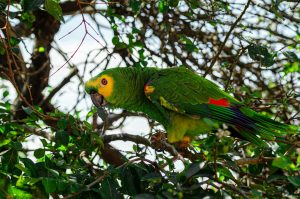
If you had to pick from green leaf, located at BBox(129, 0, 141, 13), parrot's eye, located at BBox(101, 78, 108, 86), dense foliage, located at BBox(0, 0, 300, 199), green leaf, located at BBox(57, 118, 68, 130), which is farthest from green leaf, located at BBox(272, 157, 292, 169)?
green leaf, located at BBox(129, 0, 141, 13)

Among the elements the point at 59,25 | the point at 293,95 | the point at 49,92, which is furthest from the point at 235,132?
the point at 59,25

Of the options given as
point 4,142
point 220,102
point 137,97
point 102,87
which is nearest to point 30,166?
point 4,142

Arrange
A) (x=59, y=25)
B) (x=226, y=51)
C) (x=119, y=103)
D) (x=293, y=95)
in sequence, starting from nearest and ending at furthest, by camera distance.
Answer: (x=119, y=103), (x=293, y=95), (x=226, y=51), (x=59, y=25)

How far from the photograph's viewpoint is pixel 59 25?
4.07 meters

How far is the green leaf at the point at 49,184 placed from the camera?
5.50 feet

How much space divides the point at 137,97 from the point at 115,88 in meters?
0.15

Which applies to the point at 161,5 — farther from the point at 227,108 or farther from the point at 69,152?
the point at 69,152

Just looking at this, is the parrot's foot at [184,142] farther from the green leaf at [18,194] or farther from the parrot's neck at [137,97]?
the green leaf at [18,194]

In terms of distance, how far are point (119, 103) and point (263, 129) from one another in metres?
0.86

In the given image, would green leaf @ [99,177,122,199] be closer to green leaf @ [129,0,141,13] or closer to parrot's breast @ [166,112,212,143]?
parrot's breast @ [166,112,212,143]

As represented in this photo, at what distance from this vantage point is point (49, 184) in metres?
1.69

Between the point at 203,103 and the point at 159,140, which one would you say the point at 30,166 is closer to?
the point at 159,140

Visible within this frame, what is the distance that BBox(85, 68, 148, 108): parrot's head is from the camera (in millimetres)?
2521

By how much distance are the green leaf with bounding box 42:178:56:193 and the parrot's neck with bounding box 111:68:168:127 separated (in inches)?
37.0
